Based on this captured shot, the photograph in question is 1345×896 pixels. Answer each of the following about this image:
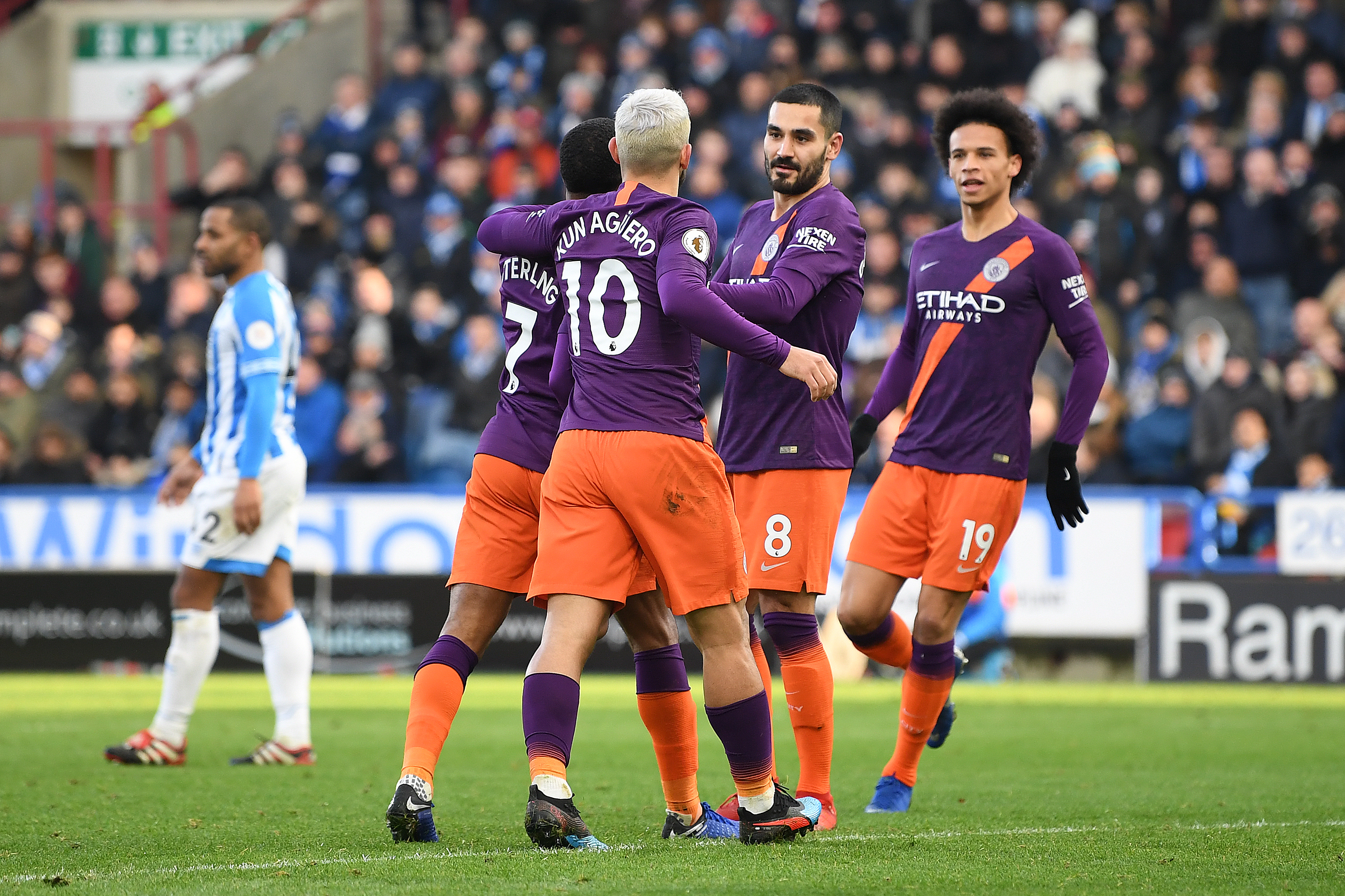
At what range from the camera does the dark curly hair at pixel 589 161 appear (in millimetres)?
5746

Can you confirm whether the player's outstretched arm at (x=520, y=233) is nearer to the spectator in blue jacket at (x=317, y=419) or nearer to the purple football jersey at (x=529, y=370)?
the purple football jersey at (x=529, y=370)

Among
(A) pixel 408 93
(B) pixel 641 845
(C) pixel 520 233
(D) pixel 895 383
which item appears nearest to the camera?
(B) pixel 641 845

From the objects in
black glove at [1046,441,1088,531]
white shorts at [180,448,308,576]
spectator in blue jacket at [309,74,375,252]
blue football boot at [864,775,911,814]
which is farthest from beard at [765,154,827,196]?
spectator in blue jacket at [309,74,375,252]

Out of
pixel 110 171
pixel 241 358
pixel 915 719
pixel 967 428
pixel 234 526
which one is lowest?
pixel 915 719

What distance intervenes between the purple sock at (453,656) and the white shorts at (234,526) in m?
2.50

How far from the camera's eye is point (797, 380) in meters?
6.03

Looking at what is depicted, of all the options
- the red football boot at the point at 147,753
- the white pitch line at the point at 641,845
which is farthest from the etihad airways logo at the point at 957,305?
the red football boot at the point at 147,753

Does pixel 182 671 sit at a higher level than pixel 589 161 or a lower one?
lower

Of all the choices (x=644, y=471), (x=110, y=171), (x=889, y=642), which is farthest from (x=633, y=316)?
(x=110, y=171)

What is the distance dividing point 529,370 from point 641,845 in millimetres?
1632

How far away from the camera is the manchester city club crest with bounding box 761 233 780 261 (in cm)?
617

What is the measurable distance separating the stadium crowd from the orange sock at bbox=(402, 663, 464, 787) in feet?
27.9

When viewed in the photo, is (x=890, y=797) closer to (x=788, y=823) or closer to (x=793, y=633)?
(x=793, y=633)

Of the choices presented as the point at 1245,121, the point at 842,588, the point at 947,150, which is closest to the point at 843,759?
the point at 842,588
